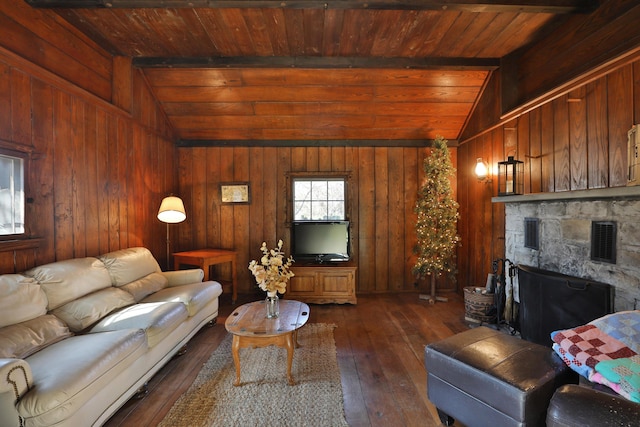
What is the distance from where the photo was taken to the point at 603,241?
7.10 ft

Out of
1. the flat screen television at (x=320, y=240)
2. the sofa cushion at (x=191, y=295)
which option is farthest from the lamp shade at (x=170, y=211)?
the flat screen television at (x=320, y=240)

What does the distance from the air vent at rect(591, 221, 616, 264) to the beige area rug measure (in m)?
2.25

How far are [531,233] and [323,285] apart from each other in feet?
8.37

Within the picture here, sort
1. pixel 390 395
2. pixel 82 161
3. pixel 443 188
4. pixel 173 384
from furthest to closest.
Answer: pixel 443 188 → pixel 82 161 → pixel 173 384 → pixel 390 395

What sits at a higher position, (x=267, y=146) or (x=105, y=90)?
(x=105, y=90)

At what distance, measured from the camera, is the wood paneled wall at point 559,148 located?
7.00 feet

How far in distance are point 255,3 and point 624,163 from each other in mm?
3161

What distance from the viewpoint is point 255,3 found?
7.89 ft

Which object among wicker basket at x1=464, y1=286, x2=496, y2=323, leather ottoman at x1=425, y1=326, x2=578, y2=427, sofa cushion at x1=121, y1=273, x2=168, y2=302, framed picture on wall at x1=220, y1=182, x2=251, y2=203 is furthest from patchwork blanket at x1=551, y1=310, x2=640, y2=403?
framed picture on wall at x1=220, y1=182, x2=251, y2=203

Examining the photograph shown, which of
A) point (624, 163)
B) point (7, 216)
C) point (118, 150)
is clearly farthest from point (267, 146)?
point (624, 163)

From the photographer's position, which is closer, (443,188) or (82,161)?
(82,161)

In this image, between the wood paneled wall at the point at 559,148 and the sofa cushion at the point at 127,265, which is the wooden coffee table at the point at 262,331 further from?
the wood paneled wall at the point at 559,148

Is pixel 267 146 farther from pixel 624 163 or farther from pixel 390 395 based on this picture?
pixel 624 163

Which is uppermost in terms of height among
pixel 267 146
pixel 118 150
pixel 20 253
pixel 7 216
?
pixel 267 146
